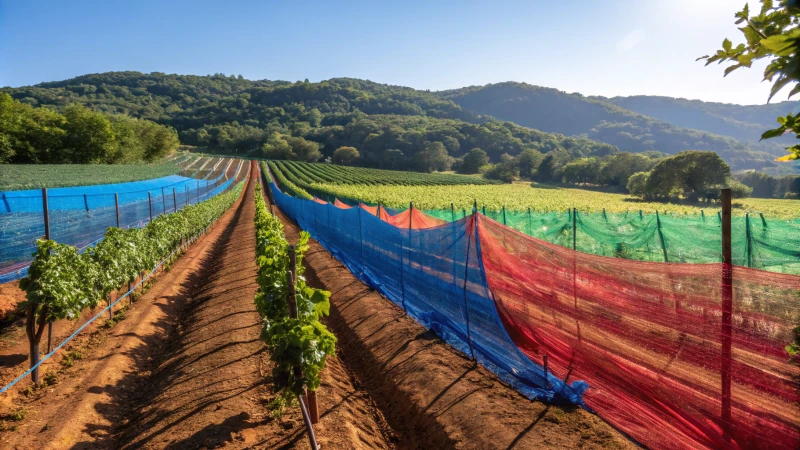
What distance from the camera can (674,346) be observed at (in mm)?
3918

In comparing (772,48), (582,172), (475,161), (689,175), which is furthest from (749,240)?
(475,161)

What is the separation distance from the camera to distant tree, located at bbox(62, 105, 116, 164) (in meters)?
54.6

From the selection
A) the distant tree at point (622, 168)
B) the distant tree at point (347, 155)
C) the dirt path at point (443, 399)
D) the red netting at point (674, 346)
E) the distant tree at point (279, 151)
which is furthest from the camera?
the distant tree at point (279, 151)

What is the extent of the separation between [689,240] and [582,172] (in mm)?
83387

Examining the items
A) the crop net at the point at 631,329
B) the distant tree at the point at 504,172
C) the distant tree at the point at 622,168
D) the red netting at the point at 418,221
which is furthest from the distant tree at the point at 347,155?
the crop net at the point at 631,329

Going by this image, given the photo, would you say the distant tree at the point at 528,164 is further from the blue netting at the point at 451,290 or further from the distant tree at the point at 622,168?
the blue netting at the point at 451,290

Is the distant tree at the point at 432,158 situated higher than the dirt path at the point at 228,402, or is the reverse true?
the distant tree at the point at 432,158

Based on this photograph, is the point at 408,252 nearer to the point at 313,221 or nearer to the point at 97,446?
the point at 97,446

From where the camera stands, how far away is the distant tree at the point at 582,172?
84.4 meters

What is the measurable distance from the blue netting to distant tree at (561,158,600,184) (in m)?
81.1

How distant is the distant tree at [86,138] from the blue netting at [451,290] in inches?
2278

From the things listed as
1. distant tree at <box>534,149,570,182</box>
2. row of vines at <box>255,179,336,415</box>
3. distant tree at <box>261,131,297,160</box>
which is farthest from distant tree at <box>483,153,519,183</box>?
row of vines at <box>255,179,336,415</box>

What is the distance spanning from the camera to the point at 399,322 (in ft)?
27.3

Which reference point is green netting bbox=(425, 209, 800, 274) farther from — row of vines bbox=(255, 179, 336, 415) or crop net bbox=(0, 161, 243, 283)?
crop net bbox=(0, 161, 243, 283)
